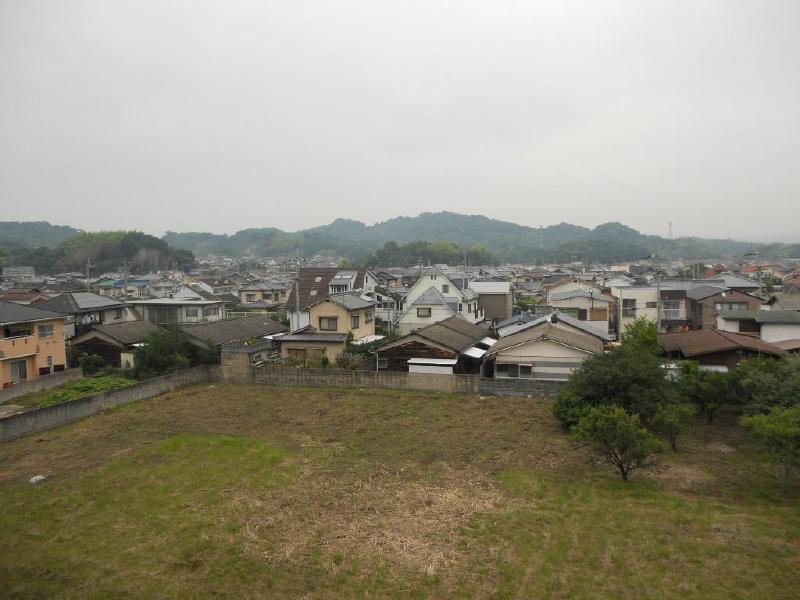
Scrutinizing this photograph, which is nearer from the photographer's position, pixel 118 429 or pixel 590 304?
pixel 118 429

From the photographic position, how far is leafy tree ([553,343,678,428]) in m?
15.1

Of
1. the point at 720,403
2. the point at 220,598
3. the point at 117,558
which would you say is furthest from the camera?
the point at 720,403

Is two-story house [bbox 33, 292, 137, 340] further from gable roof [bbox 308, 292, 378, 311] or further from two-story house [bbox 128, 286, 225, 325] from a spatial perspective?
gable roof [bbox 308, 292, 378, 311]

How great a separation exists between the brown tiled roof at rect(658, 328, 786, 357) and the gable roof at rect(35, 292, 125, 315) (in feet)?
110

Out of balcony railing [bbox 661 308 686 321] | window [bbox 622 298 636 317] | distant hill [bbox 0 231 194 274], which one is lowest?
balcony railing [bbox 661 308 686 321]

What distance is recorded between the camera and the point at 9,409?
19.2 m

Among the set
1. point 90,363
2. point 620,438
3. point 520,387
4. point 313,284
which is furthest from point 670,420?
point 313,284

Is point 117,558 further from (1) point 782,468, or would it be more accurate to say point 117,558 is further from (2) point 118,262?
(2) point 118,262

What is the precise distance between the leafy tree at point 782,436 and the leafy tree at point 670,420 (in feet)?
6.86

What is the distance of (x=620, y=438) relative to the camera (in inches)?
474

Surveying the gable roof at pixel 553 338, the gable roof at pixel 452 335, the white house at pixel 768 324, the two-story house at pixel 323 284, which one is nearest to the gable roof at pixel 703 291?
the white house at pixel 768 324

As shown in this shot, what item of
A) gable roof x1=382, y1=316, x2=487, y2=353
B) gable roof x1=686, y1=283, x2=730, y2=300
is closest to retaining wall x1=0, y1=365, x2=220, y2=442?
gable roof x1=382, y1=316, x2=487, y2=353

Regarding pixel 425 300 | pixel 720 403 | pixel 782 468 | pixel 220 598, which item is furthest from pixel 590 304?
pixel 220 598

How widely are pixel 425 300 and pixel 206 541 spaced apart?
85.6 feet
